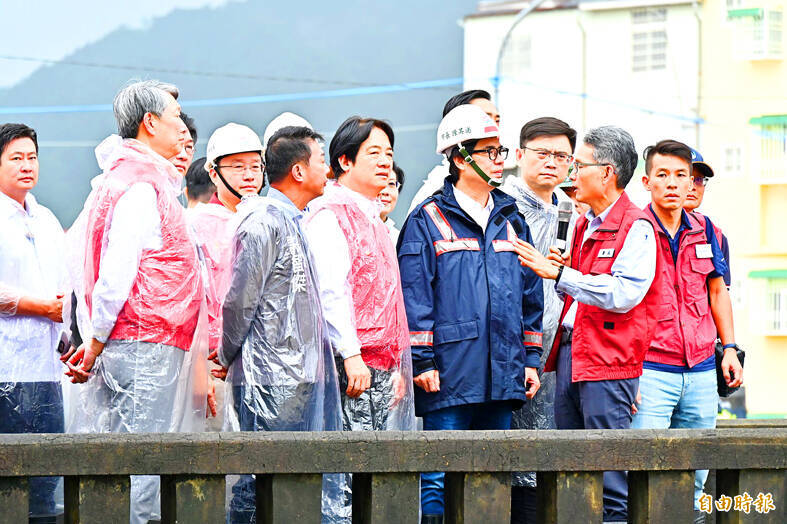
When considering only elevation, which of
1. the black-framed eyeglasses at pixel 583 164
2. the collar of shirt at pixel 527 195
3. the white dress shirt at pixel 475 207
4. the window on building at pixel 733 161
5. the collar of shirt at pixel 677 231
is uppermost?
the window on building at pixel 733 161

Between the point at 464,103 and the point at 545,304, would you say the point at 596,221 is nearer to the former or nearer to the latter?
the point at 545,304

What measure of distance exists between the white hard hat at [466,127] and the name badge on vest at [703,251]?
92 cm

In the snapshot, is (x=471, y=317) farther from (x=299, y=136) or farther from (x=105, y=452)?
(x=105, y=452)

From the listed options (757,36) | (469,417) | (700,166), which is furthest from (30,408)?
(757,36)

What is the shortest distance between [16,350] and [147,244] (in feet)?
2.61

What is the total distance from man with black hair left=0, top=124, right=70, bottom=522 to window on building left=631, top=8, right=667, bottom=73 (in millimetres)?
25652

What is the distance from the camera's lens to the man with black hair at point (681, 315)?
4469 millimetres

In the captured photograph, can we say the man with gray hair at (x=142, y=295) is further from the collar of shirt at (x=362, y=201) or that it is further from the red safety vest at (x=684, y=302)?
the red safety vest at (x=684, y=302)

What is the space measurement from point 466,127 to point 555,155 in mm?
696

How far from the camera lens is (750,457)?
327 centimetres

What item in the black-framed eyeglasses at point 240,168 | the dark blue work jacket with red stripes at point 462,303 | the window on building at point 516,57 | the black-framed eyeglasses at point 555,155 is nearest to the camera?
the dark blue work jacket with red stripes at point 462,303

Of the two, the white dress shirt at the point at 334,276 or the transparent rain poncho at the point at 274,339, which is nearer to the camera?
the transparent rain poncho at the point at 274,339

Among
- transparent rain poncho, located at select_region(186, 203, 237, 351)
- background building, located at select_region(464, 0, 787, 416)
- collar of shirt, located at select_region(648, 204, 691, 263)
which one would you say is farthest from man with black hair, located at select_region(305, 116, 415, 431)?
background building, located at select_region(464, 0, 787, 416)

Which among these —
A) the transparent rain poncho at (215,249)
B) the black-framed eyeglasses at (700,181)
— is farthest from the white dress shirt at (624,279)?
the transparent rain poncho at (215,249)
